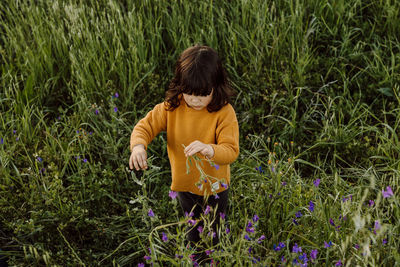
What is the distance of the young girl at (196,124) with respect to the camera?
1.66m

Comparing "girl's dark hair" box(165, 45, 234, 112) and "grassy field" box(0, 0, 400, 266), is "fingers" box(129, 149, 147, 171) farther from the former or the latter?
"grassy field" box(0, 0, 400, 266)

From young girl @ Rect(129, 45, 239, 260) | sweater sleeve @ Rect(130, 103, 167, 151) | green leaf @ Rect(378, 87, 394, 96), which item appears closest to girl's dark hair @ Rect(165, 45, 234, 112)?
young girl @ Rect(129, 45, 239, 260)

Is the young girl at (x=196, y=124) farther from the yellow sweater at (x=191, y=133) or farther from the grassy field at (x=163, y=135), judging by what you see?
the grassy field at (x=163, y=135)

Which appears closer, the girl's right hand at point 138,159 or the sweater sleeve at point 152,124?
the girl's right hand at point 138,159

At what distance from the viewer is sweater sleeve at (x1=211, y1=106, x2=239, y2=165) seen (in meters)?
1.70

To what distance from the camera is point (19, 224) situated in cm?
212

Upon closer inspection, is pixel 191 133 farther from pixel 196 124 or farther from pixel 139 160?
pixel 139 160

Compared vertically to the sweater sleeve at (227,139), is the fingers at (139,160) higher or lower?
lower

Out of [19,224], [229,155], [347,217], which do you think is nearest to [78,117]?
[19,224]

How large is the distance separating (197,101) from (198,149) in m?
0.29

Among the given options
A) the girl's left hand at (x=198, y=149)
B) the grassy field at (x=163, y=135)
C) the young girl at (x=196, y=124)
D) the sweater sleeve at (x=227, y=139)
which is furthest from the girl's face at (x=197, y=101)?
the grassy field at (x=163, y=135)

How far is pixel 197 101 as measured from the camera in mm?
1727

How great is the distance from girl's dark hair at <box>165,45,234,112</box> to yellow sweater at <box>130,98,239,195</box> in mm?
65

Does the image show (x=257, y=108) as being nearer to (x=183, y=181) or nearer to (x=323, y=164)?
(x=323, y=164)
